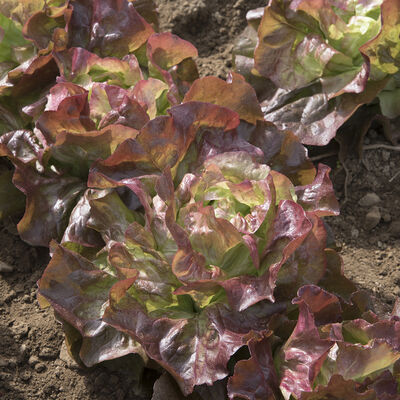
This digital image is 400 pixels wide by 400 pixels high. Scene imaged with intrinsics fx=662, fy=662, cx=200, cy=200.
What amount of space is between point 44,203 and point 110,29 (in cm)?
76

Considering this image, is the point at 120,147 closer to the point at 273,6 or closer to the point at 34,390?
the point at 34,390

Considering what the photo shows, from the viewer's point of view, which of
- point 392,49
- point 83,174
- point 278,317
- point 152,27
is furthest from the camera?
point 152,27

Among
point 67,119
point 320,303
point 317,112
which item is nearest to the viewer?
point 320,303

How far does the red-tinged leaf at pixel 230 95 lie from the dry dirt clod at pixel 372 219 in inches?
25.4

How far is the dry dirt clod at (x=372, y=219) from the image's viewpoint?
258 centimetres

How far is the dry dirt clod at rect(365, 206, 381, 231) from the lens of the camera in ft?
8.48

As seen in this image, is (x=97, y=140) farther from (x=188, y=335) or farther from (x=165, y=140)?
(x=188, y=335)

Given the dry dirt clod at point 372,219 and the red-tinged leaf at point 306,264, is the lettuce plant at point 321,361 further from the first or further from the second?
the dry dirt clod at point 372,219

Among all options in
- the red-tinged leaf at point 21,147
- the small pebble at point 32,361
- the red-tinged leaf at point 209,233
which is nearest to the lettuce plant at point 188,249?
the red-tinged leaf at point 209,233

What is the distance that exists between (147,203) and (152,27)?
1.07 metres

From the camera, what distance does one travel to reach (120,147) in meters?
2.03

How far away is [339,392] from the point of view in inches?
63.8

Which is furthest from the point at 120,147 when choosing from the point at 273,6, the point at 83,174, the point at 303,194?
the point at 273,6

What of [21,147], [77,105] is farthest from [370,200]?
[21,147]
